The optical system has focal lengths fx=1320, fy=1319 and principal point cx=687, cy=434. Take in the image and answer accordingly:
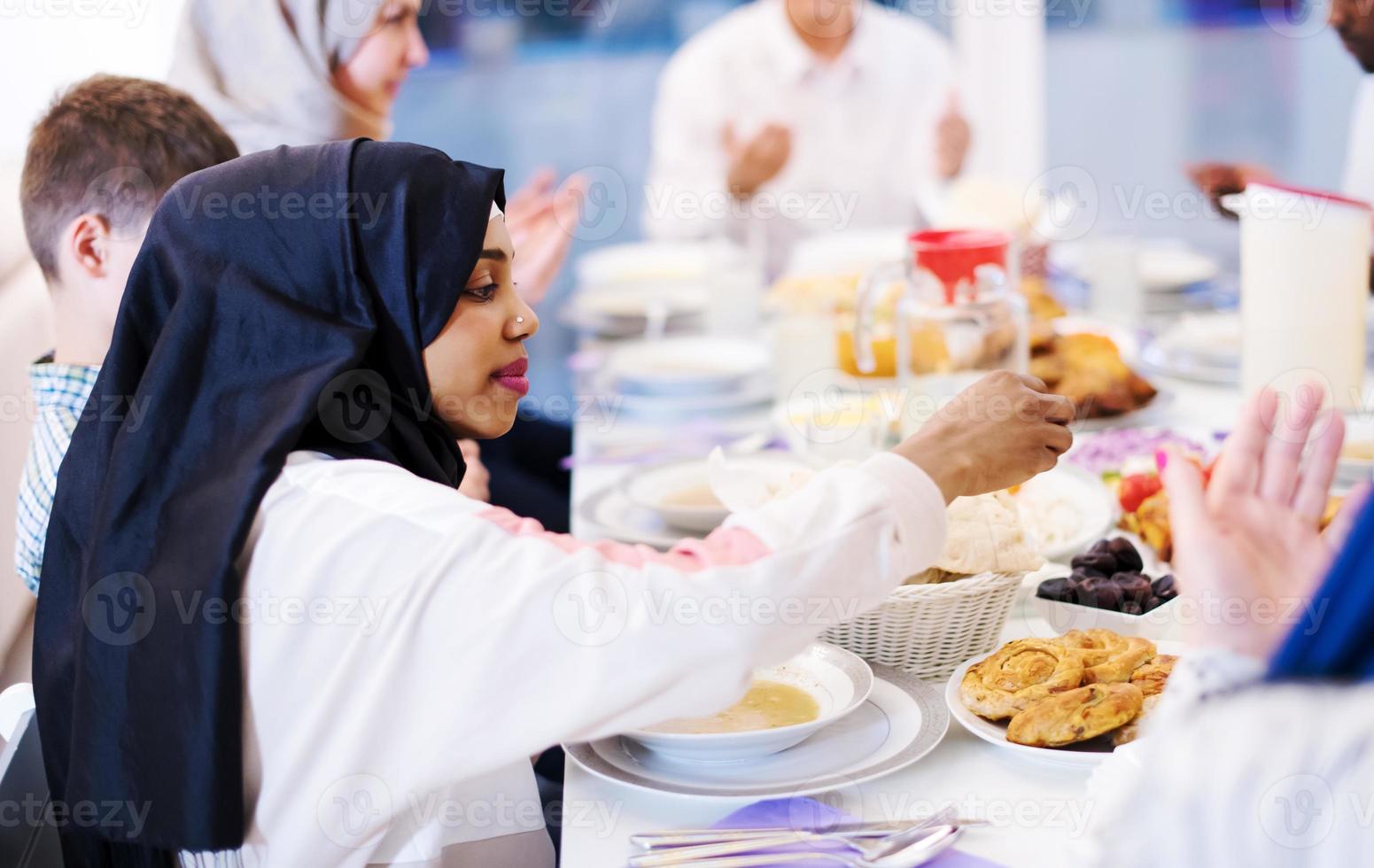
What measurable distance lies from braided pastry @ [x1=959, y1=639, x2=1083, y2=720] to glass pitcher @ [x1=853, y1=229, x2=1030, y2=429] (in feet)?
2.56

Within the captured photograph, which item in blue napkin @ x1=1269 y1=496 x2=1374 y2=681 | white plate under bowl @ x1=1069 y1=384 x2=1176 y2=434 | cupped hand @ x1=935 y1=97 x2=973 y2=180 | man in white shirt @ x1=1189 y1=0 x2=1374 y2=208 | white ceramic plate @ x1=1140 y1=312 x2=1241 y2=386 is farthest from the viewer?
cupped hand @ x1=935 y1=97 x2=973 y2=180

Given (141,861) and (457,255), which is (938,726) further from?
(141,861)

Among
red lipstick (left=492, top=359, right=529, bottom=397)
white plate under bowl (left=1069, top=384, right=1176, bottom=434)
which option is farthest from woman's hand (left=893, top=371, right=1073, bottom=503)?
white plate under bowl (left=1069, top=384, right=1176, bottom=434)

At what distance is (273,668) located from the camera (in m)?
1.03

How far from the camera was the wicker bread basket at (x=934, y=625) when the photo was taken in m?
1.18

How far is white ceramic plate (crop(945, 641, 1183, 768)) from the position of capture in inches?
40.8

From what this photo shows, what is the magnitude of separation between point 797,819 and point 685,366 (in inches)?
55.2

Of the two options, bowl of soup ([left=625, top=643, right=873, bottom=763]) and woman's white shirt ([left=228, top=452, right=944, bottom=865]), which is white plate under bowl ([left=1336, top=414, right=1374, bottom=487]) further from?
woman's white shirt ([left=228, top=452, right=944, bottom=865])

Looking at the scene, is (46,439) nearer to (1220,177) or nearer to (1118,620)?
(1118,620)

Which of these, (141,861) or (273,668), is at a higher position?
(273,668)

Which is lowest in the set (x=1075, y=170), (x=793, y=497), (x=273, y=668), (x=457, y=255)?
(x=1075, y=170)

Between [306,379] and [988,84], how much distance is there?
440 centimetres

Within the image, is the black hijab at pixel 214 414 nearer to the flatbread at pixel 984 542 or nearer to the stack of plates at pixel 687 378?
the flatbread at pixel 984 542

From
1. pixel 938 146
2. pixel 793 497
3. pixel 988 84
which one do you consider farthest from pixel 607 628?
pixel 988 84
